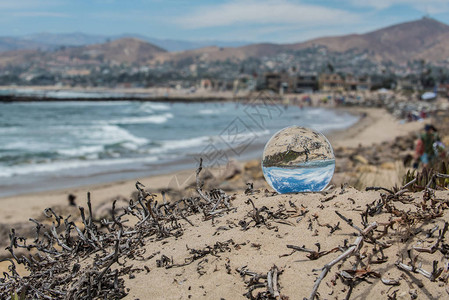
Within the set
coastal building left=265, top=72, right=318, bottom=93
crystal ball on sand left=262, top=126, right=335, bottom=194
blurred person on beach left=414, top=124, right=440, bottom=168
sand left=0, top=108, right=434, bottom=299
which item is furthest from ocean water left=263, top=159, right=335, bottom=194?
coastal building left=265, top=72, right=318, bottom=93

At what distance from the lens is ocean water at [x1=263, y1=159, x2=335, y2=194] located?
300 cm

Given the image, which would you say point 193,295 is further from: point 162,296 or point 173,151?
point 173,151

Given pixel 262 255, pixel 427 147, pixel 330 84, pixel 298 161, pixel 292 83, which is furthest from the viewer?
pixel 292 83

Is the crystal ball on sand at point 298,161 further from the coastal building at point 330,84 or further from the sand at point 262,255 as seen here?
the coastal building at point 330,84

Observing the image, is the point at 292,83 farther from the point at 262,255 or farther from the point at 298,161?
the point at 262,255

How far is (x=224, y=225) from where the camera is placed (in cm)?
273

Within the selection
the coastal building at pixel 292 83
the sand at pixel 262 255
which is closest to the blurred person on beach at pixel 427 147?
the sand at pixel 262 255

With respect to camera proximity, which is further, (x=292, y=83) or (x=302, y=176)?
Answer: (x=292, y=83)

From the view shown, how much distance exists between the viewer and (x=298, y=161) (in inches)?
118

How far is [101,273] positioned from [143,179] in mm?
13136

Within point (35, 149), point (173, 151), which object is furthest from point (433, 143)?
point (35, 149)

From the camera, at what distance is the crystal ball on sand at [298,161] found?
300 cm

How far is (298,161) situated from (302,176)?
120mm

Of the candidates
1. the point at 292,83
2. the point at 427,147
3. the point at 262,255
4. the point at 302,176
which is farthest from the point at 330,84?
the point at 262,255
